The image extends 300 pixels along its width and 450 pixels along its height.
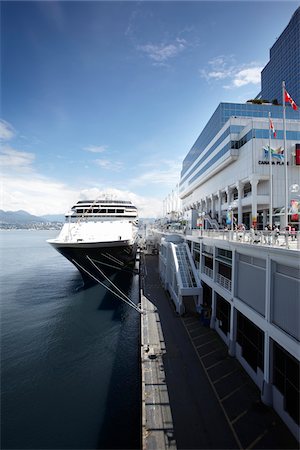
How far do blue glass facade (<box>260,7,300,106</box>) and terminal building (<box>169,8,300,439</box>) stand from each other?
60.1m

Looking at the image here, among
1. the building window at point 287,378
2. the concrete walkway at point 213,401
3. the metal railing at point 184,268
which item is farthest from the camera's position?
the metal railing at point 184,268

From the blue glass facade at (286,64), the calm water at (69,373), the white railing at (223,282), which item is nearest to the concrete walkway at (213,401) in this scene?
the calm water at (69,373)

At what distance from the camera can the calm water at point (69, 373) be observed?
38.4ft

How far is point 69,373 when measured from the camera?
53.0 feet

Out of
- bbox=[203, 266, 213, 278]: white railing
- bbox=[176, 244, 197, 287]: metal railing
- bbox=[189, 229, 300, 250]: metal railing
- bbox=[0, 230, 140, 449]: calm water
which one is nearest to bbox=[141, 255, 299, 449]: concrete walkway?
bbox=[0, 230, 140, 449]: calm water

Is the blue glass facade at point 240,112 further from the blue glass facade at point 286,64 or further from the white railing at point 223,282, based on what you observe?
the blue glass facade at point 286,64

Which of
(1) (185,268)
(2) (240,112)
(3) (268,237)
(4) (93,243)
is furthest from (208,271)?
(2) (240,112)

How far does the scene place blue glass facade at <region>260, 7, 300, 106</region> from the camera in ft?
275

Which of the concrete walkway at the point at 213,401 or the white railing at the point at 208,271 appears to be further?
the white railing at the point at 208,271

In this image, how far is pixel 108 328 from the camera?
22.5 meters

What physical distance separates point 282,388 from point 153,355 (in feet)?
22.2

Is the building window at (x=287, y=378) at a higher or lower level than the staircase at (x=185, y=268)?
lower

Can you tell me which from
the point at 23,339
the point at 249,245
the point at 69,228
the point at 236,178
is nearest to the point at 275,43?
the point at 236,178

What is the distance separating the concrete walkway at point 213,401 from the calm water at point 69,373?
9.27ft
